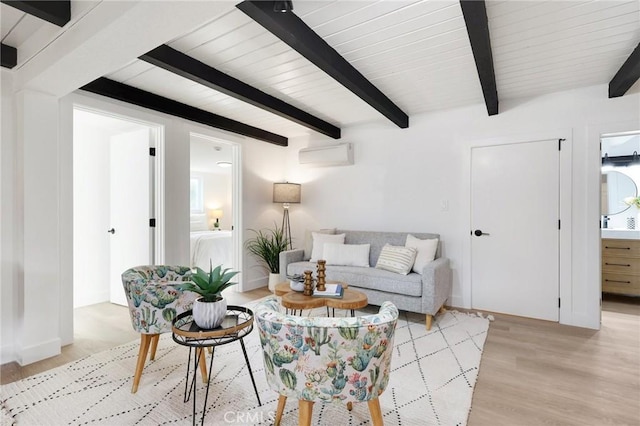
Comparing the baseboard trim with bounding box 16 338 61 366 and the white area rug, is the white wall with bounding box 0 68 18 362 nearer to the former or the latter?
the baseboard trim with bounding box 16 338 61 366

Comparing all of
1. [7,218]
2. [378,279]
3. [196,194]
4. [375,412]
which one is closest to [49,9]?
[7,218]

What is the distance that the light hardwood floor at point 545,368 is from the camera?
176 centimetres

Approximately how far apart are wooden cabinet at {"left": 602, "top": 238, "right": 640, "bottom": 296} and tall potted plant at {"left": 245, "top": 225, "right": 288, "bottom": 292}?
423 centimetres

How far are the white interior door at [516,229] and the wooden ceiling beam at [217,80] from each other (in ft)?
6.99

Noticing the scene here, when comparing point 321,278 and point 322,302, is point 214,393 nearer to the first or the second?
point 322,302

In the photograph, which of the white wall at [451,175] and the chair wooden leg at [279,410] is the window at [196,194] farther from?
the chair wooden leg at [279,410]

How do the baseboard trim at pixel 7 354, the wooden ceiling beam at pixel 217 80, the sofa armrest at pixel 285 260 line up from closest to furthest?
the wooden ceiling beam at pixel 217 80
the baseboard trim at pixel 7 354
the sofa armrest at pixel 285 260

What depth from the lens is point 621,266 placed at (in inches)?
155

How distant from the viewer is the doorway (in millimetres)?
3434

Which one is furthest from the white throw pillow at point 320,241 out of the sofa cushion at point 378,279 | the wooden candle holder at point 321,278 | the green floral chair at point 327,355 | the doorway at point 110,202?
the green floral chair at point 327,355

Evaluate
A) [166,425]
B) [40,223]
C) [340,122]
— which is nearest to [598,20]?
[340,122]

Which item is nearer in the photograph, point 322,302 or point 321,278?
point 322,302

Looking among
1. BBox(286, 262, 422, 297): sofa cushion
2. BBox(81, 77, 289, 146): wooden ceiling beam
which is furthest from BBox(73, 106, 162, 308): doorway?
BBox(286, 262, 422, 297): sofa cushion

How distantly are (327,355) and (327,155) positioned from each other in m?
3.45
